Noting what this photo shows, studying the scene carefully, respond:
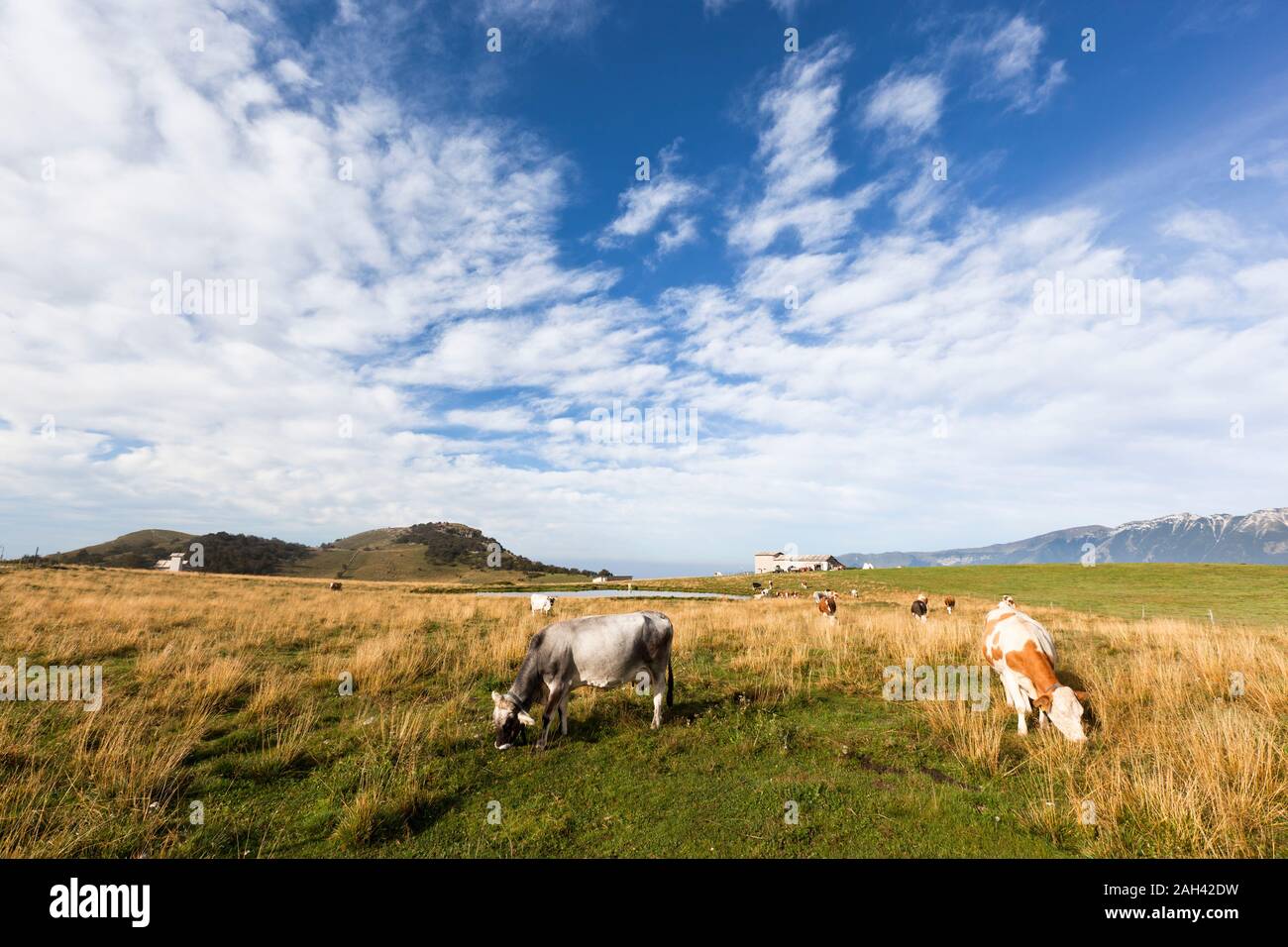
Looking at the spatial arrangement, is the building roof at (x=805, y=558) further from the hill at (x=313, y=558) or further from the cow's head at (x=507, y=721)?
the cow's head at (x=507, y=721)

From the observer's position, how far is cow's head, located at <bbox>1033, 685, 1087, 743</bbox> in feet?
23.9

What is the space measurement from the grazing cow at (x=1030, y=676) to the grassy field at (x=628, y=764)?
1.28 feet

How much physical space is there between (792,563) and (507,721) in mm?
133993

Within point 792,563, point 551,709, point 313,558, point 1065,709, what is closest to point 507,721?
point 551,709

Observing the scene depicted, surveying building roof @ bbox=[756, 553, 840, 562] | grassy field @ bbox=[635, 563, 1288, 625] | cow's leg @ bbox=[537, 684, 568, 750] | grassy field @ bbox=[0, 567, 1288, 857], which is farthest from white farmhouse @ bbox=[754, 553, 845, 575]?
cow's leg @ bbox=[537, 684, 568, 750]

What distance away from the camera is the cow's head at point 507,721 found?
7.99 m

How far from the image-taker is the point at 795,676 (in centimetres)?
1191

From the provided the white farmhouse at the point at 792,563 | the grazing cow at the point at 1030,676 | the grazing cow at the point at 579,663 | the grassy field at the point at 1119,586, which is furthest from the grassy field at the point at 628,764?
the white farmhouse at the point at 792,563
